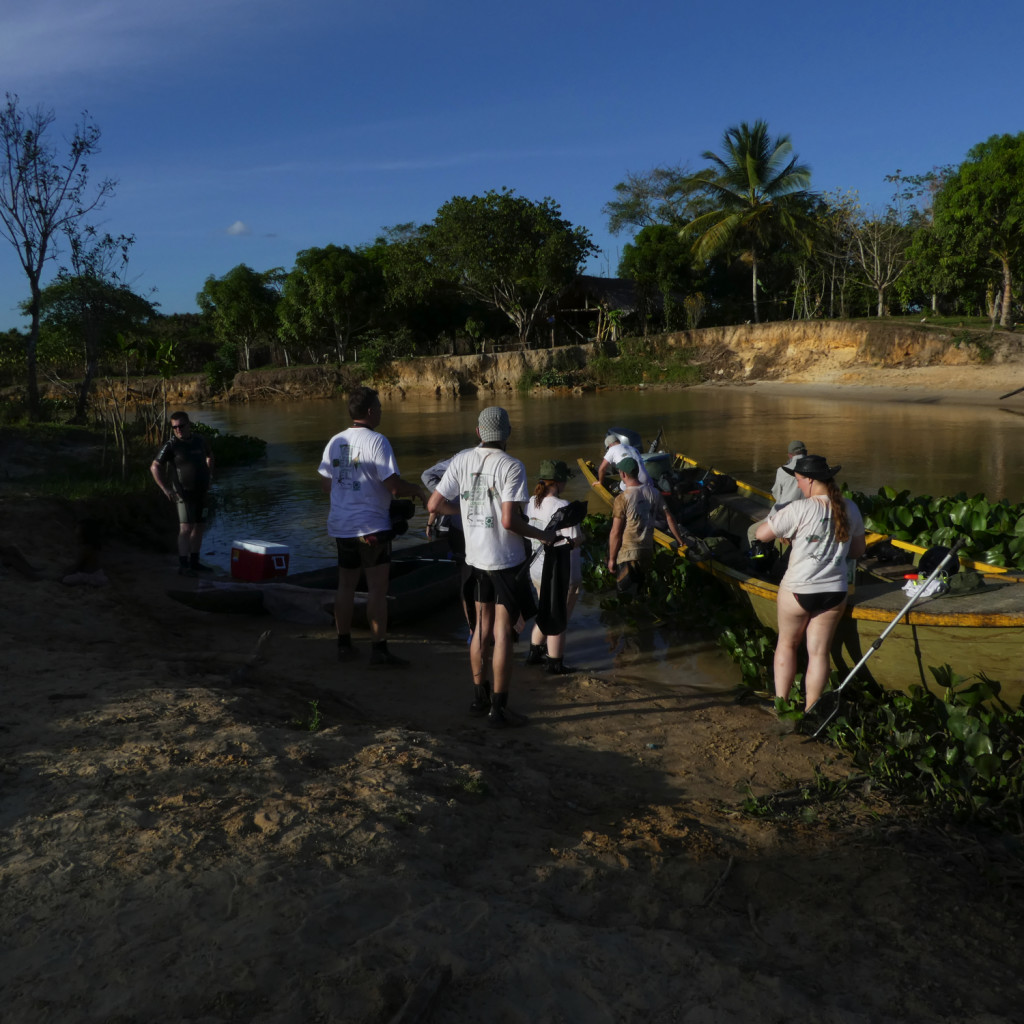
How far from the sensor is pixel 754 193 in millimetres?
38469

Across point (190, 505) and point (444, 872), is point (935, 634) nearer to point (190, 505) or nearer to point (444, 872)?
point (444, 872)

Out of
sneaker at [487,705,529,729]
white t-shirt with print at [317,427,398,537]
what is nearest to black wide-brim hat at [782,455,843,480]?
sneaker at [487,705,529,729]

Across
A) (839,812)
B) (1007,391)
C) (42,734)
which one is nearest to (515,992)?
(839,812)

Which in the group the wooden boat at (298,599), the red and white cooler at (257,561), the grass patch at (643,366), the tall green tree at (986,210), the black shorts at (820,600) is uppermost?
the tall green tree at (986,210)

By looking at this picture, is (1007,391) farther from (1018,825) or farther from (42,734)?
(42,734)

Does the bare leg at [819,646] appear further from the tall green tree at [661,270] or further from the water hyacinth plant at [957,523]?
the tall green tree at [661,270]

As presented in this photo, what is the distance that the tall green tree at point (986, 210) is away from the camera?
1105 inches

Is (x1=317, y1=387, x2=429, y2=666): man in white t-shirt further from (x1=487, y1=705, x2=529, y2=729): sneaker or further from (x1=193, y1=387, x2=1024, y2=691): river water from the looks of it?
(x1=193, y1=387, x2=1024, y2=691): river water

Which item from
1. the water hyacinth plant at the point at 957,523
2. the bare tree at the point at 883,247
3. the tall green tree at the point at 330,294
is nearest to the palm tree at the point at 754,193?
the bare tree at the point at 883,247

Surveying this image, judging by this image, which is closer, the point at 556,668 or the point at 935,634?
the point at 935,634

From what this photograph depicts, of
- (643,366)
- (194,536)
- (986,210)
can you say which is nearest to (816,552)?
(194,536)

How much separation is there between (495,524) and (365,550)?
1.54 metres

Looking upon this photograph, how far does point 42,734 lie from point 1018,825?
16.2ft

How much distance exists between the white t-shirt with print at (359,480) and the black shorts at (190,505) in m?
3.72
